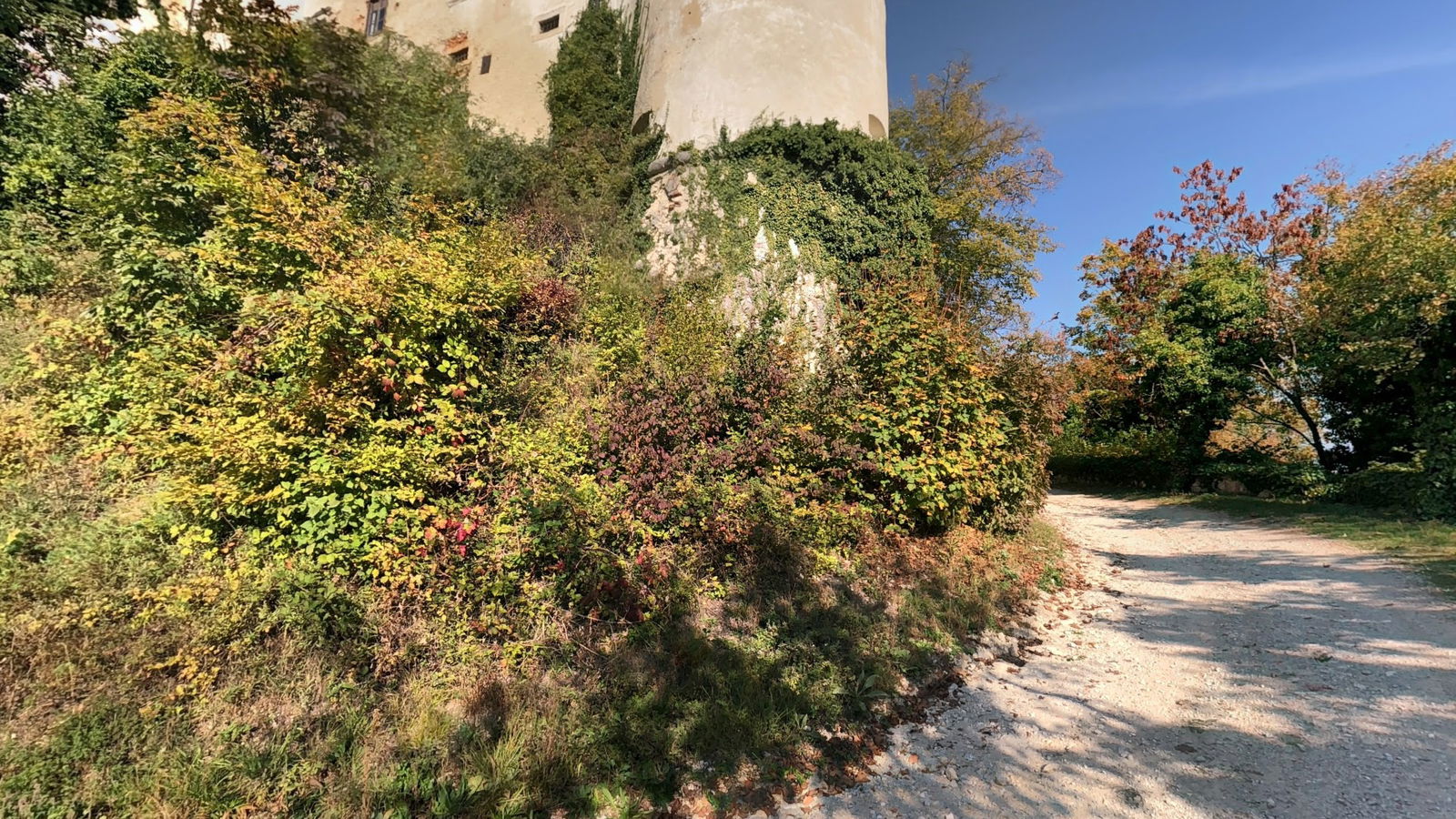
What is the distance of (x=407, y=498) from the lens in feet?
14.6


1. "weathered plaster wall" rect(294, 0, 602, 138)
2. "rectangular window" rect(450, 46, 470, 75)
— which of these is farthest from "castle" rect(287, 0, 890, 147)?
"rectangular window" rect(450, 46, 470, 75)

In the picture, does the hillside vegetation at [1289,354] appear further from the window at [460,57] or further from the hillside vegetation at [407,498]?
the window at [460,57]

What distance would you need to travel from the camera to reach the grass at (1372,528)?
7.15 m

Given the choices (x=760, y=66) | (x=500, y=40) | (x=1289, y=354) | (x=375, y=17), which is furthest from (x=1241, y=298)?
(x=375, y=17)

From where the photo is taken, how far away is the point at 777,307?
1012 cm

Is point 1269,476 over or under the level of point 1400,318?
under

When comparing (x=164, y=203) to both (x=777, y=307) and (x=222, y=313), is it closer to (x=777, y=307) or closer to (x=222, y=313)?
(x=222, y=313)

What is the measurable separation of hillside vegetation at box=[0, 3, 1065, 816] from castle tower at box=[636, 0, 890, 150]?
6.84 m

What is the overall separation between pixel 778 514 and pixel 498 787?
3.46 meters

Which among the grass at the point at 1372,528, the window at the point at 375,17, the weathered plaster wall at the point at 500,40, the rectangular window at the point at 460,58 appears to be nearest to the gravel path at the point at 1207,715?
the grass at the point at 1372,528

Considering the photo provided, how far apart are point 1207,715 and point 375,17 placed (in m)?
29.8

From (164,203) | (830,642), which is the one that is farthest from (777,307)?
(164,203)

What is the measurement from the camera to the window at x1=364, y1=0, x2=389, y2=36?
2119 cm

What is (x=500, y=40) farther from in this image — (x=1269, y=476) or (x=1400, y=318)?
(x=1269, y=476)
